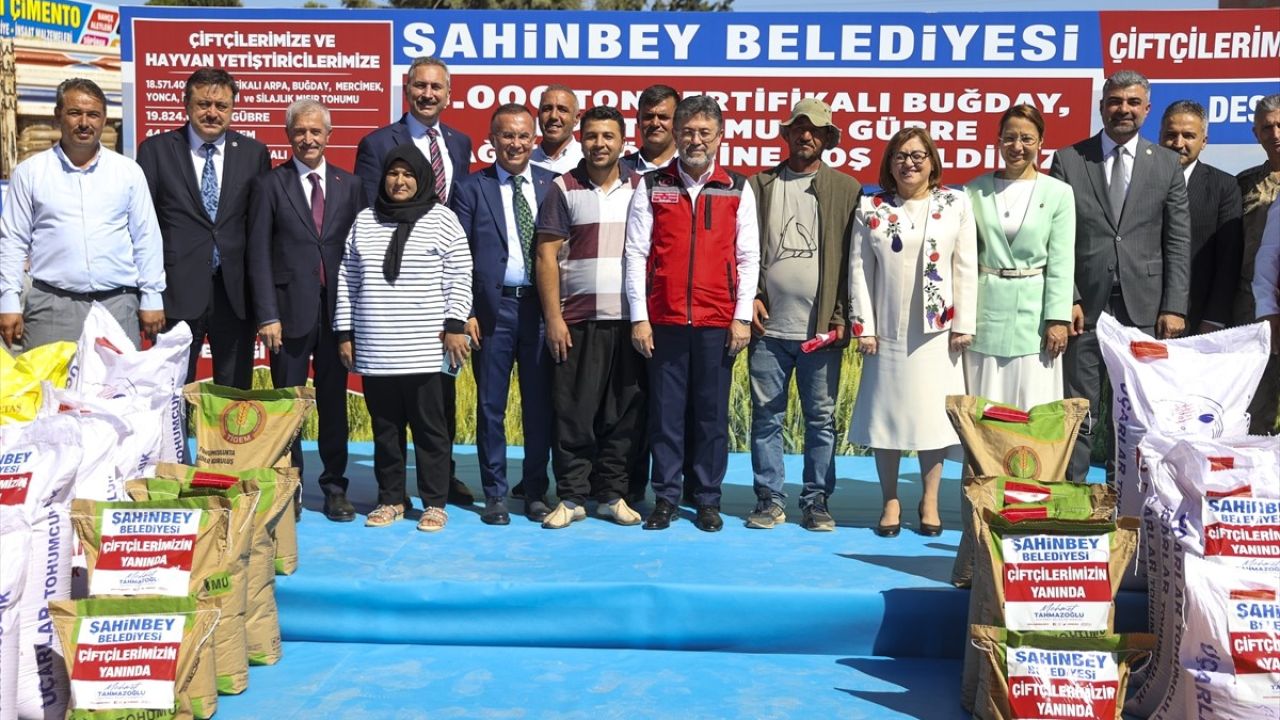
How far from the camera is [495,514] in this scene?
198 inches

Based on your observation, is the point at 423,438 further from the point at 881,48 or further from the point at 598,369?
the point at 881,48

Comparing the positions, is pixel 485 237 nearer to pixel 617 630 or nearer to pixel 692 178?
pixel 692 178

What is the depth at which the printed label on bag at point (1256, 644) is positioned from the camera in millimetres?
3146

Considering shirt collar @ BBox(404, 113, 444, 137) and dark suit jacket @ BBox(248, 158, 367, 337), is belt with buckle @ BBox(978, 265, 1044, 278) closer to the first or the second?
shirt collar @ BBox(404, 113, 444, 137)

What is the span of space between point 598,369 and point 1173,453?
2.17 meters

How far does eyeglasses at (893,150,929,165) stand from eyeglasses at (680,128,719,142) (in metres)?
0.67

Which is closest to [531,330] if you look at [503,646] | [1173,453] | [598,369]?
[598,369]

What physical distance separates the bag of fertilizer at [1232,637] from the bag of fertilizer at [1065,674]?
5.2 inches

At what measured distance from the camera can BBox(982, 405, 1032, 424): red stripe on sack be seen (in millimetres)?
4211

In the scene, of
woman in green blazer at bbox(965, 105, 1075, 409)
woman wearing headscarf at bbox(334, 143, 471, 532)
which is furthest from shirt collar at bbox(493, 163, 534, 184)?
woman in green blazer at bbox(965, 105, 1075, 409)

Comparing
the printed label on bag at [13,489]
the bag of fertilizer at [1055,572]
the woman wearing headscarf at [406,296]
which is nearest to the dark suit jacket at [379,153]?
the woman wearing headscarf at [406,296]

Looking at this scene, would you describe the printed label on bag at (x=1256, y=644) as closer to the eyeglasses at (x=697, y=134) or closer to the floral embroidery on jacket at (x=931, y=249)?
the floral embroidery on jacket at (x=931, y=249)

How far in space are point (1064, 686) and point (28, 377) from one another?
3186 mm

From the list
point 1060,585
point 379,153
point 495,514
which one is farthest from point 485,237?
point 1060,585
